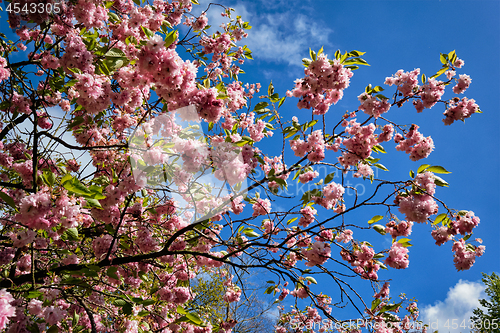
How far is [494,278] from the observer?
778 inches

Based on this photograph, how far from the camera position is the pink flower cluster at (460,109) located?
133 inches

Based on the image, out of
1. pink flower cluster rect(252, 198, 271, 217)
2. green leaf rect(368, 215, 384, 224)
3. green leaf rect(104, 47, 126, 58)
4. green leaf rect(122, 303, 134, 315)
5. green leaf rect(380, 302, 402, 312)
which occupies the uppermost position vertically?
green leaf rect(104, 47, 126, 58)

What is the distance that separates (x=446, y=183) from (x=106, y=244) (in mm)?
3923

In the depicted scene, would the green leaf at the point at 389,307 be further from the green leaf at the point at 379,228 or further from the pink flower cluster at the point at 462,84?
the pink flower cluster at the point at 462,84

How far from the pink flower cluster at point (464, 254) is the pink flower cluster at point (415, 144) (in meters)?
1.10

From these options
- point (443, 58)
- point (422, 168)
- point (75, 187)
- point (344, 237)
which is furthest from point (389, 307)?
point (75, 187)

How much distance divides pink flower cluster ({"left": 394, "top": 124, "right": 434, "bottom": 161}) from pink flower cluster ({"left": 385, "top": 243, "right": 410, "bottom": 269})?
118 centimetres

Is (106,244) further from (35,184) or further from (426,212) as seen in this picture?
(426,212)

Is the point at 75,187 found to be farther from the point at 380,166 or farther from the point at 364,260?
the point at 380,166

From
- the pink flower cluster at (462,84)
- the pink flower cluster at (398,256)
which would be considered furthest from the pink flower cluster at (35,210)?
the pink flower cluster at (462,84)

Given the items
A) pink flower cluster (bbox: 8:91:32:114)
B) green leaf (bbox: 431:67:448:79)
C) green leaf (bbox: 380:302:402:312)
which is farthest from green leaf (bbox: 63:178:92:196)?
green leaf (bbox: 431:67:448:79)

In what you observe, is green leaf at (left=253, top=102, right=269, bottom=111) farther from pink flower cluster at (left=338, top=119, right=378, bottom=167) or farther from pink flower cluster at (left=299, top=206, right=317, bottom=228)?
pink flower cluster at (left=299, top=206, right=317, bottom=228)

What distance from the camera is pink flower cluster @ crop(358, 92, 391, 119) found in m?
3.39

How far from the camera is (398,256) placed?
3.41m
